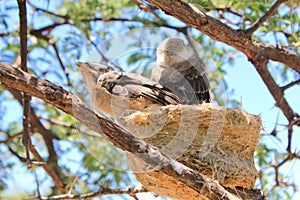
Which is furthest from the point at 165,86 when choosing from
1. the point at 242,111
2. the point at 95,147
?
the point at 95,147

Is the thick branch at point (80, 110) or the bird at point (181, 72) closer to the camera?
the thick branch at point (80, 110)

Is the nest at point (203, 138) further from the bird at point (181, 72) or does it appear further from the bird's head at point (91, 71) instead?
the bird at point (181, 72)

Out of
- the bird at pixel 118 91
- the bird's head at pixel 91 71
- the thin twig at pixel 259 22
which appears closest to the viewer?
the bird at pixel 118 91

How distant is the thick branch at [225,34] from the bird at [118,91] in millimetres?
637

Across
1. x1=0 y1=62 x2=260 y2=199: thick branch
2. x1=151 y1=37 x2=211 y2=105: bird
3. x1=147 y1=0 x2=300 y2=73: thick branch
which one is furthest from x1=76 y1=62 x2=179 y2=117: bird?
x1=0 y1=62 x2=260 y2=199: thick branch

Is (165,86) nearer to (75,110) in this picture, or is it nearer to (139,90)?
(139,90)

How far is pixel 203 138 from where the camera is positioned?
4.41 m

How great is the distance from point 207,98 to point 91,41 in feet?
7.41

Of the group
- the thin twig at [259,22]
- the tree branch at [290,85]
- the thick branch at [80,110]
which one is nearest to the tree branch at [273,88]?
the tree branch at [290,85]

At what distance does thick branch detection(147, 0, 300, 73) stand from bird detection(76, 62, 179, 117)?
64cm

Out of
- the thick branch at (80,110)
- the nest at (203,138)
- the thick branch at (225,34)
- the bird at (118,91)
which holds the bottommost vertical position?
the thick branch at (80,110)

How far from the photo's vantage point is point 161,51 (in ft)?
18.0

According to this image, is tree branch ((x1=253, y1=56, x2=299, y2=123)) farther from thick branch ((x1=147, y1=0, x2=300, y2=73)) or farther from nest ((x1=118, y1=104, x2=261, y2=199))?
nest ((x1=118, y1=104, x2=261, y2=199))

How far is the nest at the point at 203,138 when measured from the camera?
13.8 feet
